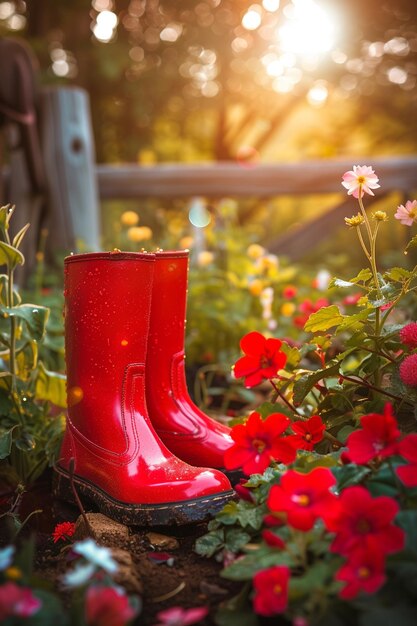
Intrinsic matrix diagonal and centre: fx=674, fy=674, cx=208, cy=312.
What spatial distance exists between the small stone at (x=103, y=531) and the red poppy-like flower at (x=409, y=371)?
24.0 inches

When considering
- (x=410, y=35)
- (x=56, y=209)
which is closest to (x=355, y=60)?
(x=410, y=35)

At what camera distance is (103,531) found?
1.30 meters

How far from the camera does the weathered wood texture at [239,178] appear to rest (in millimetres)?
3662

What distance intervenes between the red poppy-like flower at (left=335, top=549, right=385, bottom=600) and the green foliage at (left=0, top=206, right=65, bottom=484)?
812 millimetres

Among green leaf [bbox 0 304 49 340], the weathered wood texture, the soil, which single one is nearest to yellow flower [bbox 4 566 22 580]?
the soil

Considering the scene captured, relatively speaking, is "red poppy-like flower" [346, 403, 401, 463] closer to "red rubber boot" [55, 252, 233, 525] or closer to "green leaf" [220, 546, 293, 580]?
"green leaf" [220, 546, 293, 580]

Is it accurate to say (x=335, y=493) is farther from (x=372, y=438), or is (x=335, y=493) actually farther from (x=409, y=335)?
(x=409, y=335)

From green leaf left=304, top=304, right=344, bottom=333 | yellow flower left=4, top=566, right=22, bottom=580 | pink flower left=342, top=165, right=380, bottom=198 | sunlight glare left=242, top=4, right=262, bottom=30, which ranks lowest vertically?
yellow flower left=4, top=566, right=22, bottom=580

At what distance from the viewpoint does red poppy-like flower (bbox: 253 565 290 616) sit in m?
0.91

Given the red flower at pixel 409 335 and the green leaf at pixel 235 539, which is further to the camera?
the red flower at pixel 409 335

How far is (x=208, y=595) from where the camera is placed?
110cm

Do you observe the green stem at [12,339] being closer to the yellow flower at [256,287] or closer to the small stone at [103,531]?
the small stone at [103,531]

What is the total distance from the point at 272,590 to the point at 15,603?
13.2 inches

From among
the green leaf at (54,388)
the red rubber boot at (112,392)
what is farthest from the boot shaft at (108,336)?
the green leaf at (54,388)
